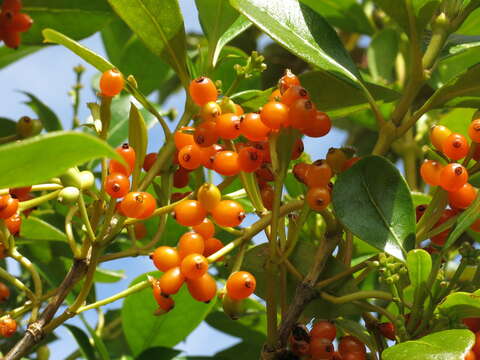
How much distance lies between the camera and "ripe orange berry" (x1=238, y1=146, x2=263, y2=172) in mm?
1835

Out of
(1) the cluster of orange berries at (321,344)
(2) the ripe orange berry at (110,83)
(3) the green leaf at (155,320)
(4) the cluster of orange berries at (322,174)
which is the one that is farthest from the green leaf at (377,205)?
(3) the green leaf at (155,320)

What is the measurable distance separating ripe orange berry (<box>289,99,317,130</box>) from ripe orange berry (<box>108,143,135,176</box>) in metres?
0.43

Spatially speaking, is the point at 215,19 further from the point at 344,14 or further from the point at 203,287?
the point at 344,14

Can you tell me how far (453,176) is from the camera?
6.03 ft

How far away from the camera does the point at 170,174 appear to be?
6.78 feet

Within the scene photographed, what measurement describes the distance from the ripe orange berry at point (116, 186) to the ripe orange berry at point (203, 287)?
274 millimetres

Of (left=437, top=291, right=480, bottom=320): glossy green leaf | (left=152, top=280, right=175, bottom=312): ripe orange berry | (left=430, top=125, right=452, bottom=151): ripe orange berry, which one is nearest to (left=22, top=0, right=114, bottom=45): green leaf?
(left=152, top=280, right=175, bottom=312): ripe orange berry

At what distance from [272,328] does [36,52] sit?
205 centimetres

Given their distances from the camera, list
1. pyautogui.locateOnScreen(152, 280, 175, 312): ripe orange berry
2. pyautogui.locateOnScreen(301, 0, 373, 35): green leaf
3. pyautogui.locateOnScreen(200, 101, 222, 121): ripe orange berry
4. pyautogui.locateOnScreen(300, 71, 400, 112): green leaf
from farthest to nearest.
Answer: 1. pyautogui.locateOnScreen(301, 0, 373, 35): green leaf
2. pyautogui.locateOnScreen(300, 71, 400, 112): green leaf
3. pyautogui.locateOnScreen(200, 101, 222, 121): ripe orange berry
4. pyautogui.locateOnScreen(152, 280, 175, 312): ripe orange berry

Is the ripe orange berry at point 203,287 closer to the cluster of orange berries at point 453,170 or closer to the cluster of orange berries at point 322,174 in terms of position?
the cluster of orange berries at point 322,174

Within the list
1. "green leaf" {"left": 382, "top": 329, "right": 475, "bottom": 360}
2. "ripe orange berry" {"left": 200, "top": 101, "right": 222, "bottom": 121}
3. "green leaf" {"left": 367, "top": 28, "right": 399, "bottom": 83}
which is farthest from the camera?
"green leaf" {"left": 367, "top": 28, "right": 399, "bottom": 83}

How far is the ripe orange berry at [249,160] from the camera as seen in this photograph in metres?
1.83

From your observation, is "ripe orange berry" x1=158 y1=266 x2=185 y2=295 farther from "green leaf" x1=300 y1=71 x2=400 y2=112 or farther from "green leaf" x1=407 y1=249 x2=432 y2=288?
"green leaf" x1=300 y1=71 x2=400 y2=112

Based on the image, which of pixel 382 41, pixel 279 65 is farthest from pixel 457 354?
pixel 279 65
